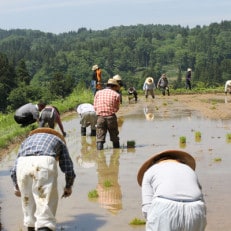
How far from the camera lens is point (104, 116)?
1454cm

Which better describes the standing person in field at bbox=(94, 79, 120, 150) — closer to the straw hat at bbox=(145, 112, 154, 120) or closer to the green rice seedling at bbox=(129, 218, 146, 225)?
the green rice seedling at bbox=(129, 218, 146, 225)

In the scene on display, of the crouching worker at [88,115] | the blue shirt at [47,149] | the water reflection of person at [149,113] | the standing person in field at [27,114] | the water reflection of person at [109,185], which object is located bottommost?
the water reflection of person at [149,113]

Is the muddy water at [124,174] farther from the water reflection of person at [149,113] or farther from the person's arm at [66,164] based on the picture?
the water reflection of person at [149,113]

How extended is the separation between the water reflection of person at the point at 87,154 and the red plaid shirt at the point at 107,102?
1.04m

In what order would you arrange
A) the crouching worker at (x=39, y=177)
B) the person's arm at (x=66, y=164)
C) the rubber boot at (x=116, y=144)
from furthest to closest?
the rubber boot at (x=116, y=144) < the person's arm at (x=66, y=164) < the crouching worker at (x=39, y=177)

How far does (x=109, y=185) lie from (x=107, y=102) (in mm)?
4234

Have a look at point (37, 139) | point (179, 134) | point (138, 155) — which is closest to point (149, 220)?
point (37, 139)

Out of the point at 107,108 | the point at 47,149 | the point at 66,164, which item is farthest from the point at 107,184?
the point at 107,108

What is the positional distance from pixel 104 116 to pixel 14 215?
6.13 metres

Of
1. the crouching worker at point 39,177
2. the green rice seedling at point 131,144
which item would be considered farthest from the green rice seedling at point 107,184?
the green rice seedling at point 131,144

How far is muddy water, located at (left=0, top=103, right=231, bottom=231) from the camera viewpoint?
329 inches

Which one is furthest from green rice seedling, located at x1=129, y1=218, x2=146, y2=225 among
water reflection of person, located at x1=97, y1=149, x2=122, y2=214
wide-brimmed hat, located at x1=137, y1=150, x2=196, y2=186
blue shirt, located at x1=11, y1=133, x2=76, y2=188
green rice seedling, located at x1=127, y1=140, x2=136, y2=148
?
green rice seedling, located at x1=127, y1=140, x2=136, y2=148

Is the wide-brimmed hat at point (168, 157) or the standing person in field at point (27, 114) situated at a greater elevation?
the wide-brimmed hat at point (168, 157)

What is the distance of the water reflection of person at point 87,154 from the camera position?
13.1 m
